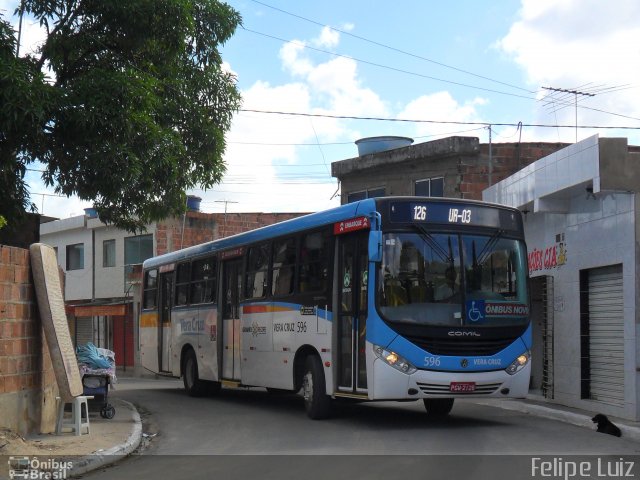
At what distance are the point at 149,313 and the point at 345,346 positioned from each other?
1069 centimetres

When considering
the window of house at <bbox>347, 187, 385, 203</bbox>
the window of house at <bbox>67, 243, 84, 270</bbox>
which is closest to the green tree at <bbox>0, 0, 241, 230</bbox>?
the window of house at <bbox>347, 187, 385, 203</bbox>

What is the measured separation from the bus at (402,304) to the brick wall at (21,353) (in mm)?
4057

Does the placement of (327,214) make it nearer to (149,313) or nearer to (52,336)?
(52,336)

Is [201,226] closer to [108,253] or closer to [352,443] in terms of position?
[108,253]

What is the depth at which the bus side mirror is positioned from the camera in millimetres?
11391

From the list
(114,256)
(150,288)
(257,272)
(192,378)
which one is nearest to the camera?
(257,272)

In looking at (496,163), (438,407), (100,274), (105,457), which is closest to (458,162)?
(496,163)

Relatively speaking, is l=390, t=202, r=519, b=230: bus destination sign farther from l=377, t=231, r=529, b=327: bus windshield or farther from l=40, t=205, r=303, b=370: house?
l=40, t=205, r=303, b=370: house

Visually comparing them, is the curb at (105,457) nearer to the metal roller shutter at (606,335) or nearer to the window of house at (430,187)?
the metal roller shutter at (606,335)

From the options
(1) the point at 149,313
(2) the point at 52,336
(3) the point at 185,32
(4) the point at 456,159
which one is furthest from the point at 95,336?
(2) the point at 52,336

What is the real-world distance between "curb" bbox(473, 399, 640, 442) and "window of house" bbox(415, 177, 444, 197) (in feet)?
31.5

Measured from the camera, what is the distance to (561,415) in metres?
13.8

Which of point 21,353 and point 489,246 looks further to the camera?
point 489,246

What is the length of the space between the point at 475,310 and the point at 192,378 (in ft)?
30.1
